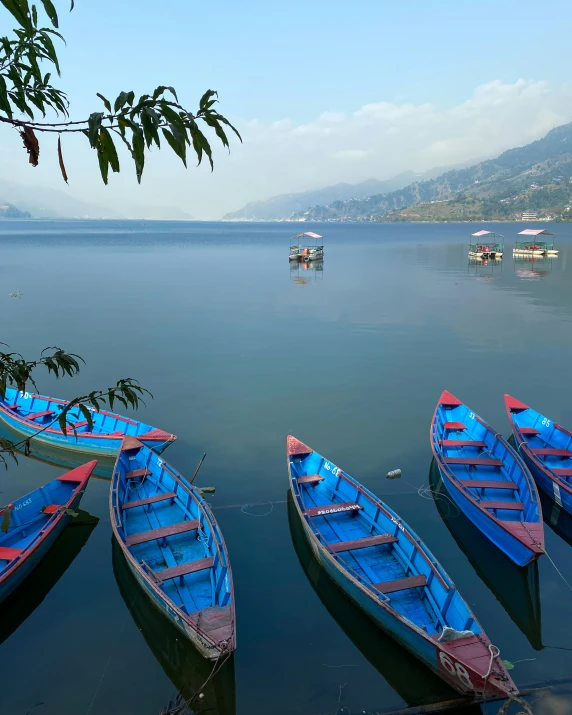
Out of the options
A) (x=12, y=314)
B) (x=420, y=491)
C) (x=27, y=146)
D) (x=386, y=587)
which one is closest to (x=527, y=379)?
(x=420, y=491)

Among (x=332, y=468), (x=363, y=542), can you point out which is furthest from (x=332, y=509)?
(x=332, y=468)

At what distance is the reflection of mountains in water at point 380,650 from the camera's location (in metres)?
10.9

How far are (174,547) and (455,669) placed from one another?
7.61 meters

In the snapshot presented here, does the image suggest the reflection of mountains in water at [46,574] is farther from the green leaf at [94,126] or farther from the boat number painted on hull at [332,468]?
the green leaf at [94,126]

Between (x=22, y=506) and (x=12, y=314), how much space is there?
35.4 m

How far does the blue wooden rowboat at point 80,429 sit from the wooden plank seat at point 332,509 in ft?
24.9

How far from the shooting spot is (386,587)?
12.0 m

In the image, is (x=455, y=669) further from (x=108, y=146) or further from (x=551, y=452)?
(x=108, y=146)

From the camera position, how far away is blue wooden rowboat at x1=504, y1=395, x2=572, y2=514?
53.8ft

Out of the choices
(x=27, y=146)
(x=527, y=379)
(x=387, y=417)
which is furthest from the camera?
(x=527, y=379)

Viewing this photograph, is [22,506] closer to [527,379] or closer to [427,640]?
[427,640]

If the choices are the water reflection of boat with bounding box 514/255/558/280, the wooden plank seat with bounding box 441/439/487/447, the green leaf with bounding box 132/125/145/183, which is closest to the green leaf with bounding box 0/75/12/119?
the green leaf with bounding box 132/125/145/183

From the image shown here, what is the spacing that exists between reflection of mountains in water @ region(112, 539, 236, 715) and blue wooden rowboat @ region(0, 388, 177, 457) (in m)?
7.46

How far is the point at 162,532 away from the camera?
14.0m
